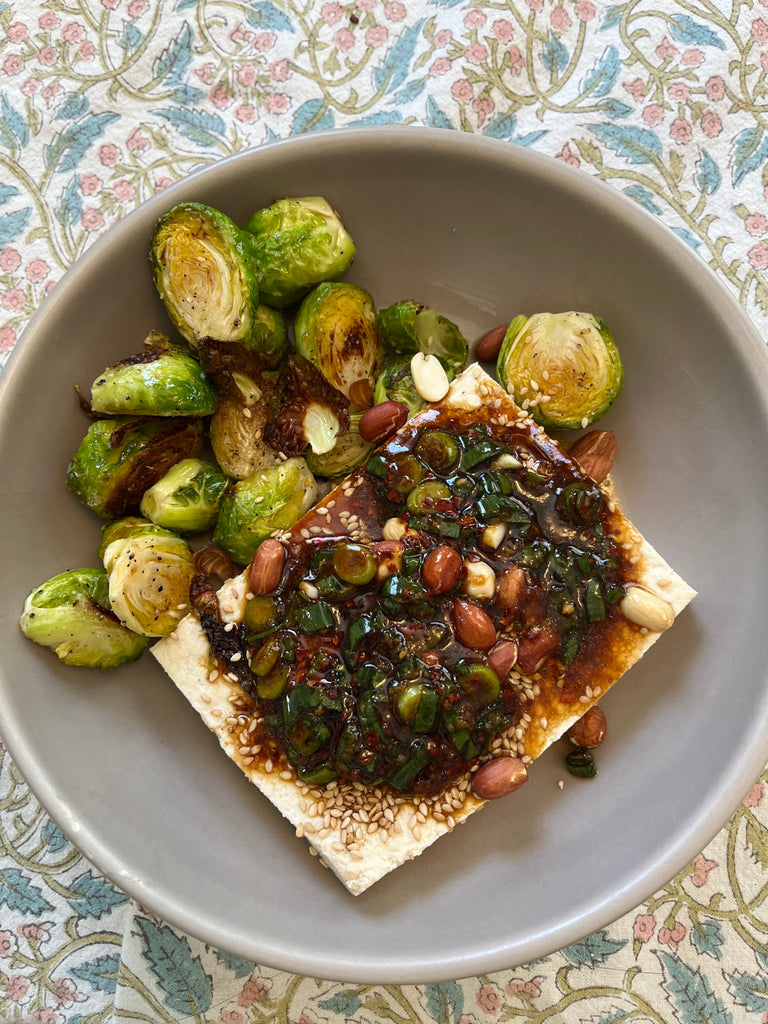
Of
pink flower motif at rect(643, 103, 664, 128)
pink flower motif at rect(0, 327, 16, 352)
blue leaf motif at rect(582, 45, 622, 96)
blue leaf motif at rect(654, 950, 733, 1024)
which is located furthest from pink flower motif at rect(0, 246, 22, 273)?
blue leaf motif at rect(654, 950, 733, 1024)

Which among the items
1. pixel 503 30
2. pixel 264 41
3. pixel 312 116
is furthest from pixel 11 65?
pixel 503 30

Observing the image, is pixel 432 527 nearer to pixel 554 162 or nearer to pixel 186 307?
pixel 186 307

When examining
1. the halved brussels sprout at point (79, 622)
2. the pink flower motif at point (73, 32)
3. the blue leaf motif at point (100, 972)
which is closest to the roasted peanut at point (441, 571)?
the halved brussels sprout at point (79, 622)

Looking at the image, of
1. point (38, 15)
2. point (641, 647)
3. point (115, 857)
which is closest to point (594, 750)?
point (641, 647)

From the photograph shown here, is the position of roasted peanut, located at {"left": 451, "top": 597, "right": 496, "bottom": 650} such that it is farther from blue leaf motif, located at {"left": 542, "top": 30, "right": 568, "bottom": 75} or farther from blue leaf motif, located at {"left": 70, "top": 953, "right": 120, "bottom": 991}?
blue leaf motif, located at {"left": 542, "top": 30, "right": 568, "bottom": 75}

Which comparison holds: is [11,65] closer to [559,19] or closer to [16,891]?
[559,19]

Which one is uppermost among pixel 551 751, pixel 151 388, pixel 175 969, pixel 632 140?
pixel 632 140
